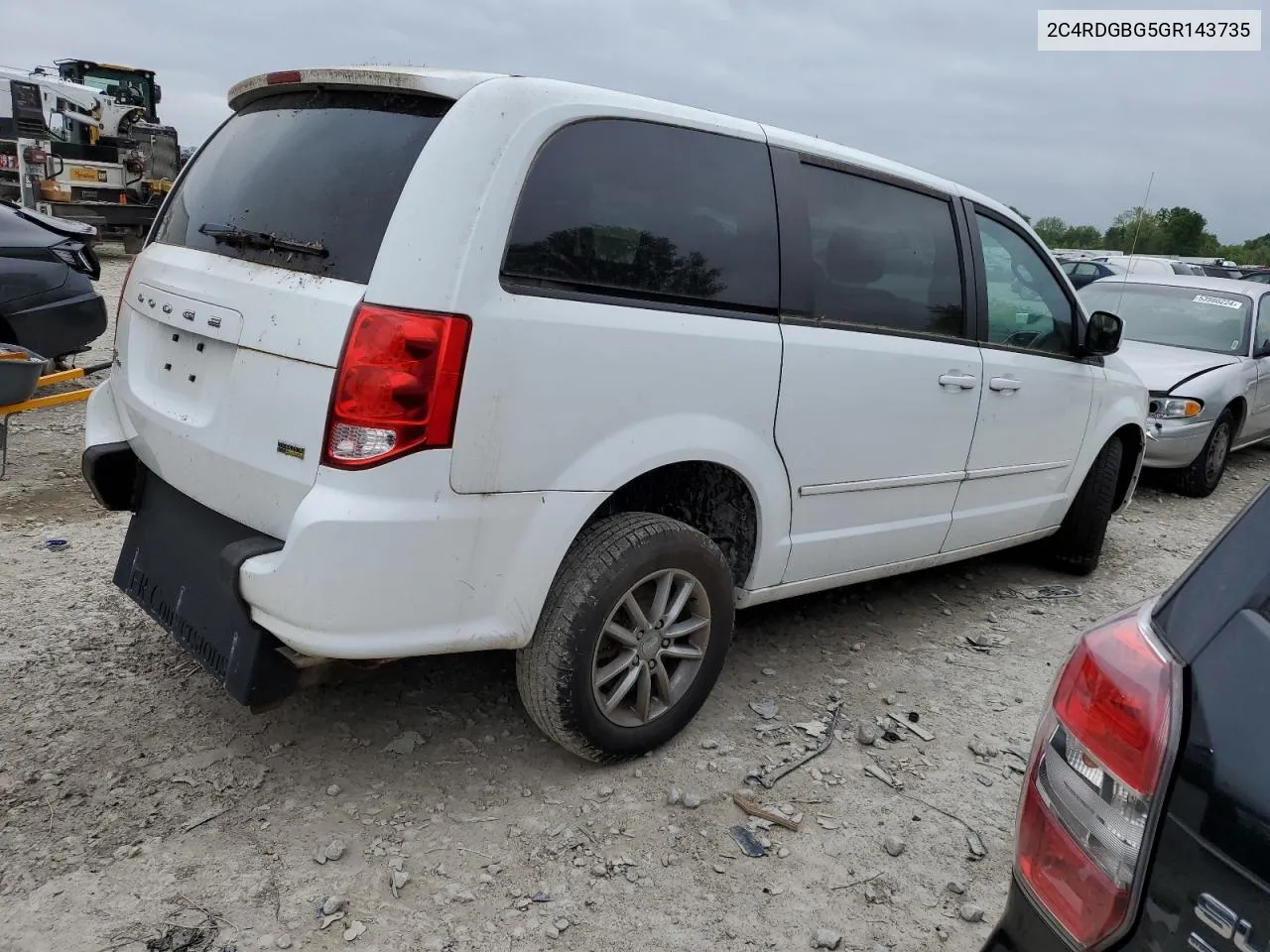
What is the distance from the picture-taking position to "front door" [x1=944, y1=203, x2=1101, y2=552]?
386 cm

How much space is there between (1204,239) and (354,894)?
55805 millimetres

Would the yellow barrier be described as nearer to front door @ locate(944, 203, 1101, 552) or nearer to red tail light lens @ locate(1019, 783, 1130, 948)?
front door @ locate(944, 203, 1101, 552)

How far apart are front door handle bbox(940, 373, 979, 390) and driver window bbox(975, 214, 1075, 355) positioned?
0.28 m

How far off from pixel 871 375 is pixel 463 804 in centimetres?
189

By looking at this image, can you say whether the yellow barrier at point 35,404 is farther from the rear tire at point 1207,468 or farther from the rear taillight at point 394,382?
the rear tire at point 1207,468

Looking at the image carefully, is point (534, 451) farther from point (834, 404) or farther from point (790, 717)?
point (790, 717)

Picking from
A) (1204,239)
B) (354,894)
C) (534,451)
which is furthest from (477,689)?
(1204,239)

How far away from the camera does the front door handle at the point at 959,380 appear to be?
3.52 m

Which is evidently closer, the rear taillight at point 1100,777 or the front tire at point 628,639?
the rear taillight at point 1100,777

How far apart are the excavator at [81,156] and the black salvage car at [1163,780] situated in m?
17.5

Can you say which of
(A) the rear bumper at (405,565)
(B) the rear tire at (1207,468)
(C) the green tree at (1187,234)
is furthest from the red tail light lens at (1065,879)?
(C) the green tree at (1187,234)

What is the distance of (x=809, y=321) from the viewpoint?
306cm

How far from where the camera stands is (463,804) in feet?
8.84

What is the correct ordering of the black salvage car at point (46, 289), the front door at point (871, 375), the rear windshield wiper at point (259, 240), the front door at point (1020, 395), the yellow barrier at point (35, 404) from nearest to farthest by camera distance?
1. the rear windshield wiper at point (259, 240)
2. the front door at point (871, 375)
3. the front door at point (1020, 395)
4. the yellow barrier at point (35, 404)
5. the black salvage car at point (46, 289)
